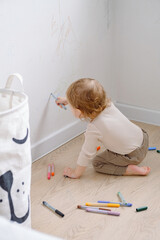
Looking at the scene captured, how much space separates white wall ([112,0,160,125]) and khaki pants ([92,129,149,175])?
21.3 inches

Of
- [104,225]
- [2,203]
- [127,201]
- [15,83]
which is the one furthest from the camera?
[15,83]

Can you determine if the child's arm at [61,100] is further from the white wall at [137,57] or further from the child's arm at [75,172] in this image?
the white wall at [137,57]

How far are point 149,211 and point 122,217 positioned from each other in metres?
0.11

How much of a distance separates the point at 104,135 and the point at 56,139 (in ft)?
1.28

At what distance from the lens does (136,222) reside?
1365 millimetres

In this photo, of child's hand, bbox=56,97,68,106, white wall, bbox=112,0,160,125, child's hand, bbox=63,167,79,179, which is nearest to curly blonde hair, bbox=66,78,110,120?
child's hand, bbox=56,97,68,106

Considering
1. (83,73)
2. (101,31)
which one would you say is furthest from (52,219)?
(101,31)

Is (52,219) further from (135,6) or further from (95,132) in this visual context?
(135,6)

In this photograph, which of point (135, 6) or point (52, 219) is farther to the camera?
point (135, 6)

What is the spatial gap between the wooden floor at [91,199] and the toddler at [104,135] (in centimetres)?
4

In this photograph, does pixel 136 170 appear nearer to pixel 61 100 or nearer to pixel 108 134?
pixel 108 134

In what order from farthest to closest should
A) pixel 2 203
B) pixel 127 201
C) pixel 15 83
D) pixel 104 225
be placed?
pixel 15 83
pixel 127 201
pixel 104 225
pixel 2 203

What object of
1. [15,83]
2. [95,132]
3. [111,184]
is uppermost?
[15,83]

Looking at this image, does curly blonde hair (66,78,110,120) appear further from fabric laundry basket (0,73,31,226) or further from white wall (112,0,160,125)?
white wall (112,0,160,125)
